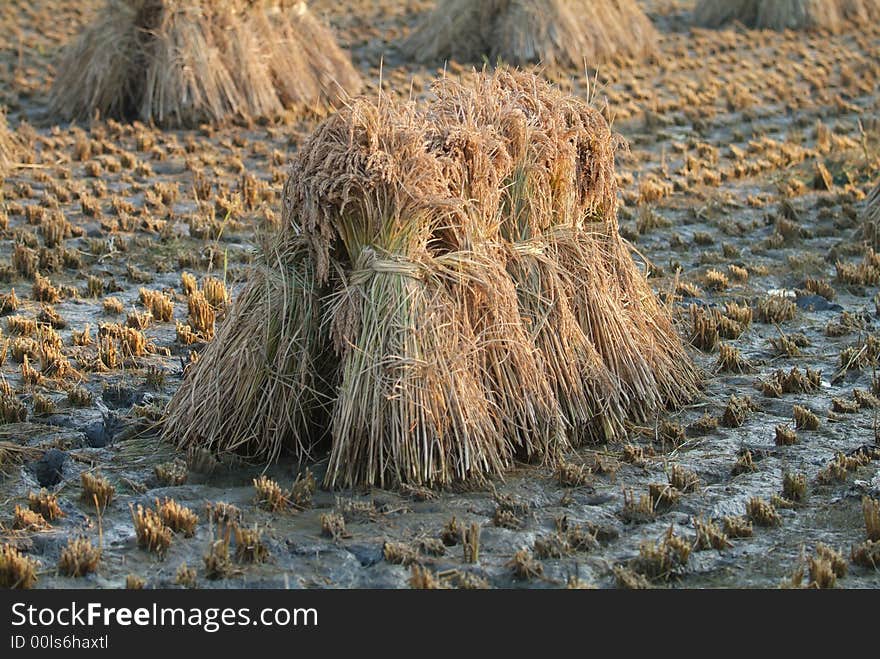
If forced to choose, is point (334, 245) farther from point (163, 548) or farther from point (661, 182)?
point (661, 182)

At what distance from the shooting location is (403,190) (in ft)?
17.0

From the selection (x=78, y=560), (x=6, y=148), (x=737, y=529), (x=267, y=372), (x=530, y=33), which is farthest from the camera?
(x=530, y=33)

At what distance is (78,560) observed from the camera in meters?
4.59

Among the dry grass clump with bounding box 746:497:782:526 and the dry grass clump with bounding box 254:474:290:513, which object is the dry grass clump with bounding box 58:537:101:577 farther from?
the dry grass clump with bounding box 746:497:782:526

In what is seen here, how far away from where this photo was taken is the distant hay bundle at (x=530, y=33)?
49.0 ft

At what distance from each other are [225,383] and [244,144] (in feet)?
21.0

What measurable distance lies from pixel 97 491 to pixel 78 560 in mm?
616

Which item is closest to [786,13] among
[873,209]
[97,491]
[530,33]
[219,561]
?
[530,33]

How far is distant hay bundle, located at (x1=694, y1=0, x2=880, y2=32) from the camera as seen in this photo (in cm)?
1816

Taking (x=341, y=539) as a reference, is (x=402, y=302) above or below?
above

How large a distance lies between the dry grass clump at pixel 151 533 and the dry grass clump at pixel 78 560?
0.63ft

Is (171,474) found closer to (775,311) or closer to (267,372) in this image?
(267,372)

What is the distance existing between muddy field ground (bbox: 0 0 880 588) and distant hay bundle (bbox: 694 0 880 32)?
16.6ft
